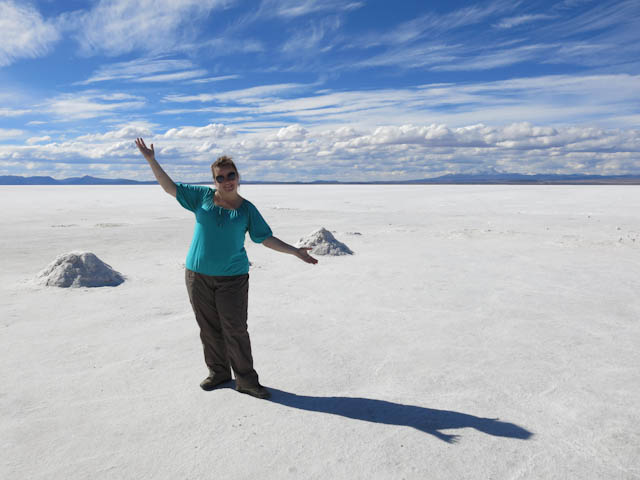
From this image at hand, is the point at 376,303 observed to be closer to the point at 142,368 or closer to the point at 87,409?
the point at 142,368

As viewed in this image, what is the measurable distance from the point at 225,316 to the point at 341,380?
3.76ft

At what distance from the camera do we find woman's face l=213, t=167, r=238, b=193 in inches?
123

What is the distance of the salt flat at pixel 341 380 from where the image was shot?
2.65 metres

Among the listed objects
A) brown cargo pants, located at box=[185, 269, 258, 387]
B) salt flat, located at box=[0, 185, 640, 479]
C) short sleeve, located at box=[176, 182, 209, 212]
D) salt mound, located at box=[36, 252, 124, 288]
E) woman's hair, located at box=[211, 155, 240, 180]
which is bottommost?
salt flat, located at box=[0, 185, 640, 479]

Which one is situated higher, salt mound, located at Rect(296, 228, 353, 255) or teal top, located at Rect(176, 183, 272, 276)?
teal top, located at Rect(176, 183, 272, 276)

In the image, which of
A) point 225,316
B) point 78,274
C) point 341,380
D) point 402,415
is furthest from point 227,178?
point 78,274

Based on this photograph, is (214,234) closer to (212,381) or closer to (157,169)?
(157,169)

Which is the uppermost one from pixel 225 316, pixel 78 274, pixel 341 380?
pixel 225 316

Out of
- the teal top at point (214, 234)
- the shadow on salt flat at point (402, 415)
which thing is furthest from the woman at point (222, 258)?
the shadow on salt flat at point (402, 415)

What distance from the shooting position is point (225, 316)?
10.8ft

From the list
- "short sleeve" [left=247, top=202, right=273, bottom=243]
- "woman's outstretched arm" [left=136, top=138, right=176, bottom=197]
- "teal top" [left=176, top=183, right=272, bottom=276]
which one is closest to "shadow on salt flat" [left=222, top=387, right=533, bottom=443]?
"teal top" [left=176, top=183, right=272, bottom=276]

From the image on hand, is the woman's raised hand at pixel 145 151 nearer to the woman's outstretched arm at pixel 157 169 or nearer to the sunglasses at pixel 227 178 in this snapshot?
the woman's outstretched arm at pixel 157 169

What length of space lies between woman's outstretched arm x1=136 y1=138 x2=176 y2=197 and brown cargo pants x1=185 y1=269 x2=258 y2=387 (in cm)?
63

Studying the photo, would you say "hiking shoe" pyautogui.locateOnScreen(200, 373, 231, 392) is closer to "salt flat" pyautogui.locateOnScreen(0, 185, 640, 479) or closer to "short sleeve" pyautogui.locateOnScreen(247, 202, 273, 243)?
"salt flat" pyautogui.locateOnScreen(0, 185, 640, 479)
